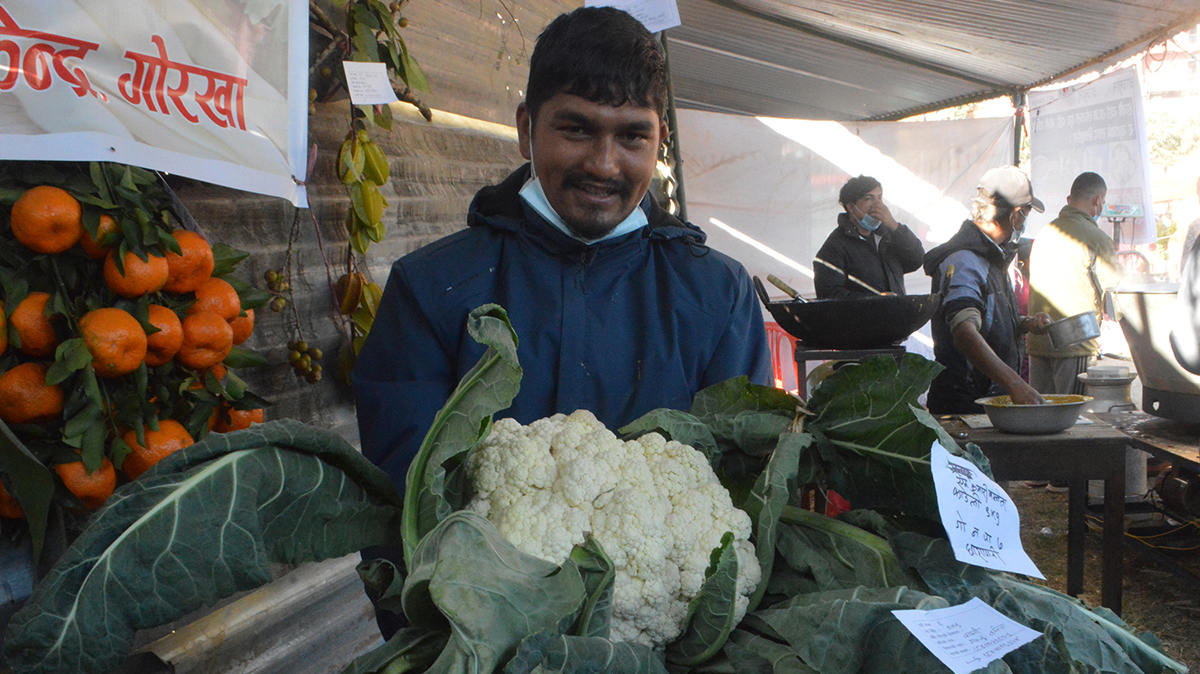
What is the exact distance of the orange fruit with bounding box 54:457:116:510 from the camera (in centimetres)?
116

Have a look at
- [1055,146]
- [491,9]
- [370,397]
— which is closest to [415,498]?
[370,397]

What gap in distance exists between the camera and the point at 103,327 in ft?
3.68

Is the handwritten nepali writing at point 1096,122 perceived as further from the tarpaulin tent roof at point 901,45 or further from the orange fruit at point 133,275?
the orange fruit at point 133,275

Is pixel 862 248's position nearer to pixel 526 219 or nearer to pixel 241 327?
pixel 526 219

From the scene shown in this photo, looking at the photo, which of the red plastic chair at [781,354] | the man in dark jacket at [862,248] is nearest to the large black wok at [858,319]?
the man in dark jacket at [862,248]

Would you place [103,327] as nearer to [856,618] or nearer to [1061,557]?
[856,618]

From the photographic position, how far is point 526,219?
1.36 meters

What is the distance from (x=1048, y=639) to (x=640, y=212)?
96cm

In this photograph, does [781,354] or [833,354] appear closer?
[833,354]

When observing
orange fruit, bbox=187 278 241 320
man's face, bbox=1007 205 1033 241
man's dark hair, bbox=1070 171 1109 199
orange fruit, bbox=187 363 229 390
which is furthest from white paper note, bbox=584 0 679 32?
man's dark hair, bbox=1070 171 1109 199

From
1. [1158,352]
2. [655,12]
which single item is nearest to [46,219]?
[655,12]

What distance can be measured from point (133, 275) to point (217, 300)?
0.18 m

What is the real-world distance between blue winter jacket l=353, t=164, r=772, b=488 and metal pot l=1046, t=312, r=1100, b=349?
2.29 metres

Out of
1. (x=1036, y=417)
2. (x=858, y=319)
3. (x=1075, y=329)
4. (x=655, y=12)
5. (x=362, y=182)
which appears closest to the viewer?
(x=362, y=182)
